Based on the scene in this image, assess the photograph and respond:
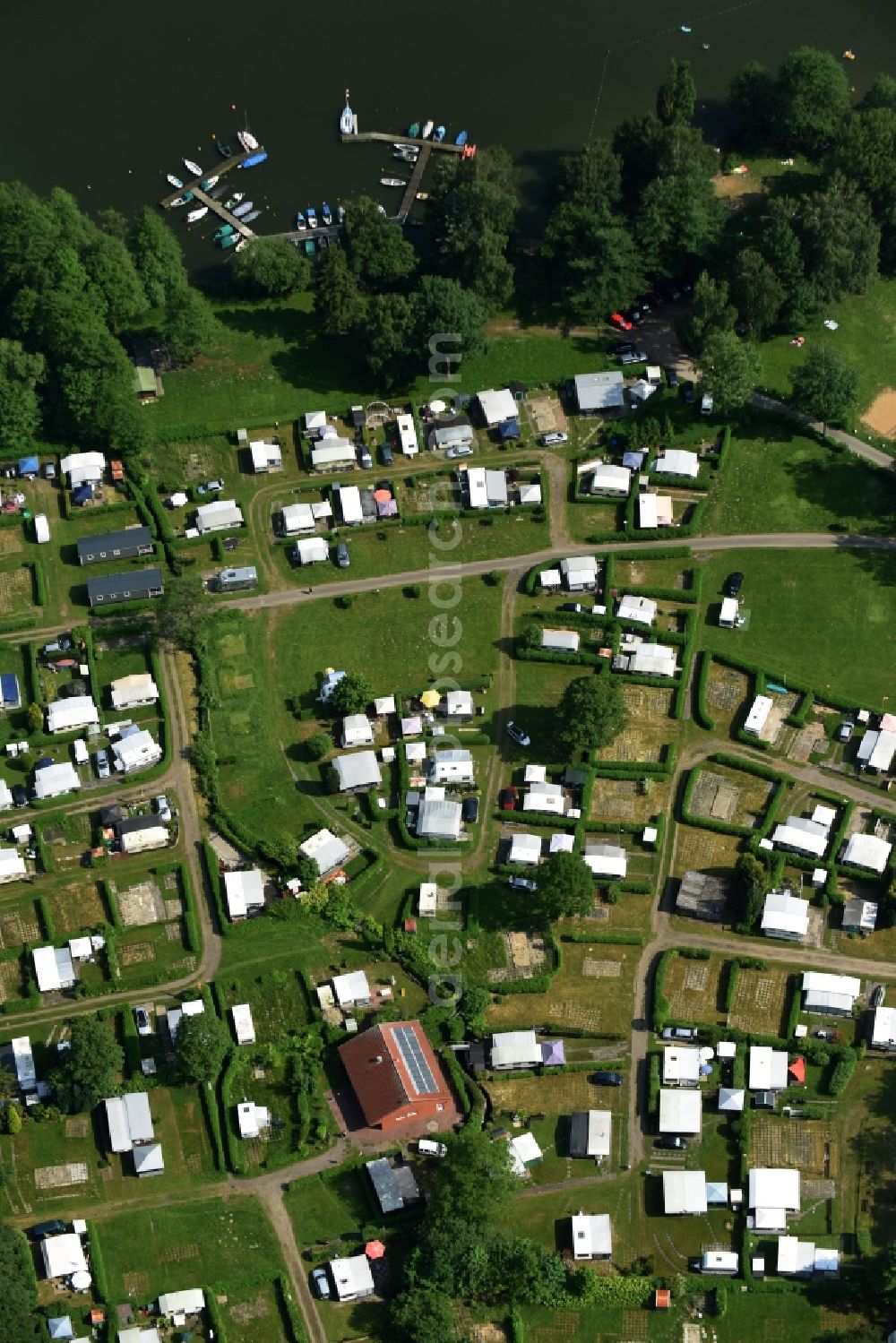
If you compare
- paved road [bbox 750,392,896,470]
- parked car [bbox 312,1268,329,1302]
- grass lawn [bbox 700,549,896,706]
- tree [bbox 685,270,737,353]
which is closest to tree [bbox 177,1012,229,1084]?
parked car [bbox 312,1268,329,1302]

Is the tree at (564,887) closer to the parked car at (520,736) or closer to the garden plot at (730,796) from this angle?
the parked car at (520,736)

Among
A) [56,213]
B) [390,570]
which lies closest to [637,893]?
[390,570]

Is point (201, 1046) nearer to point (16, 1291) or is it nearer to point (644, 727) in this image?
point (16, 1291)

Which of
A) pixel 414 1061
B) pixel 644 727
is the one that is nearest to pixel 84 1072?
pixel 414 1061

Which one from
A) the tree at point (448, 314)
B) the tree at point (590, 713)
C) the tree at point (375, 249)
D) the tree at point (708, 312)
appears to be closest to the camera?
the tree at point (590, 713)

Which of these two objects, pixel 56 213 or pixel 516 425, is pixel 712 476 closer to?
pixel 516 425

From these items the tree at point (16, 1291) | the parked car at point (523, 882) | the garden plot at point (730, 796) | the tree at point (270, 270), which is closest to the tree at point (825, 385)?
the garden plot at point (730, 796)
